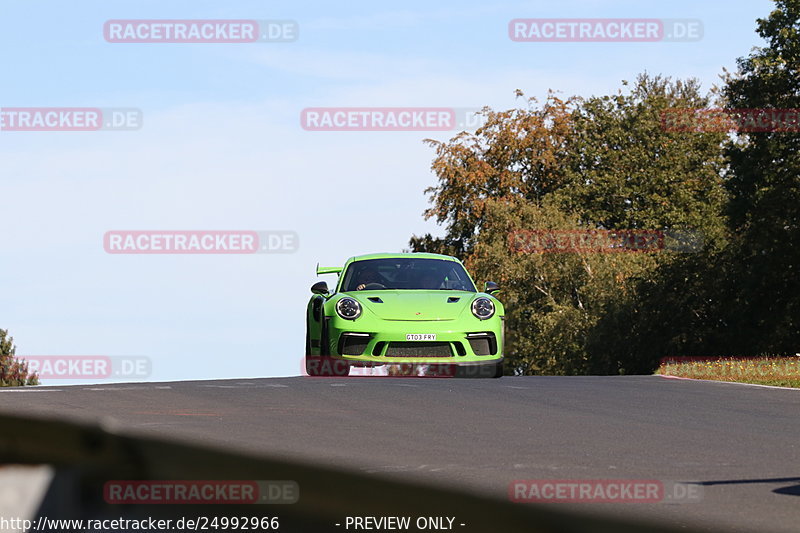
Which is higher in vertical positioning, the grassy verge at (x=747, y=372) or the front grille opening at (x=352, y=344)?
the front grille opening at (x=352, y=344)

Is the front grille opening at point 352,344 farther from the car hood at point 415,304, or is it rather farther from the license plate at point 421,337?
the license plate at point 421,337

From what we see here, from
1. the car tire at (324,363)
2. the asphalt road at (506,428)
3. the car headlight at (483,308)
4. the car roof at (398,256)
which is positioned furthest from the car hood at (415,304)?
the car roof at (398,256)

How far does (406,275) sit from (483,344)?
6.05ft

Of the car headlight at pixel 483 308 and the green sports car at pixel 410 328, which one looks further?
the car headlight at pixel 483 308

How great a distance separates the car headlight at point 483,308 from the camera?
17.0 metres

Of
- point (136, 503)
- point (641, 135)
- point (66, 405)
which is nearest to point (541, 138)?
point (641, 135)

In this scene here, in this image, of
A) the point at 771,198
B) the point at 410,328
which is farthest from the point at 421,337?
the point at 771,198

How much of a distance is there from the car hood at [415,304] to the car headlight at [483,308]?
0.36ft

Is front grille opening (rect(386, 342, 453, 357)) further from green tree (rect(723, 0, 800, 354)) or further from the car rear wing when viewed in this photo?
green tree (rect(723, 0, 800, 354))

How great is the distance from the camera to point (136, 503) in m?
3.35

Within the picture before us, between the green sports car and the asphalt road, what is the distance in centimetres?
37

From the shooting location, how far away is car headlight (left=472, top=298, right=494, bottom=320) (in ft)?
55.9

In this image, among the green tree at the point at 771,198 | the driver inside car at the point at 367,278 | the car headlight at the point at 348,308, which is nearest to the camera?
the car headlight at the point at 348,308

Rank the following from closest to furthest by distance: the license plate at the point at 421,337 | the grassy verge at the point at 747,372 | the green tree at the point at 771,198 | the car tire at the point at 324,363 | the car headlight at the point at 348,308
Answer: the license plate at the point at 421,337, the car headlight at the point at 348,308, the car tire at the point at 324,363, the grassy verge at the point at 747,372, the green tree at the point at 771,198
